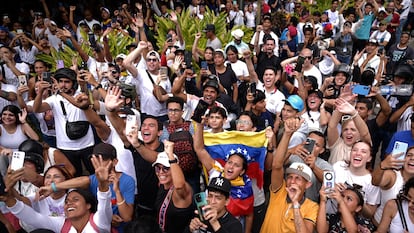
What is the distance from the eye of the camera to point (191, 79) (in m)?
6.68

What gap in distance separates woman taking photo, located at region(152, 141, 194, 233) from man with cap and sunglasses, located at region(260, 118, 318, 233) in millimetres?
751

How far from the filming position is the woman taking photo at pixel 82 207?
3201mm

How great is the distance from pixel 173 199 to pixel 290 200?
1045mm

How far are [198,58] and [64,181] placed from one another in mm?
5407

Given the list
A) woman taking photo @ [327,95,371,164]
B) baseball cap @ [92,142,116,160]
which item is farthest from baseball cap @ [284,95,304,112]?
baseball cap @ [92,142,116,160]

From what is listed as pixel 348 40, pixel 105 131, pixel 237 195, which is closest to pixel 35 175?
pixel 105 131

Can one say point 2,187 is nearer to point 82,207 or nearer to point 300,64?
point 82,207

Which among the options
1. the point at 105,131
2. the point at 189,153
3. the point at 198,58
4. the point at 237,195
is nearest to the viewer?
the point at 237,195

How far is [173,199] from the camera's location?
139 inches

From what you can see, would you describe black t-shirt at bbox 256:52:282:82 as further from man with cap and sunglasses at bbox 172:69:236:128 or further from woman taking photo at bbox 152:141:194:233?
woman taking photo at bbox 152:141:194:233

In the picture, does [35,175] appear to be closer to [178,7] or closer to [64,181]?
[64,181]

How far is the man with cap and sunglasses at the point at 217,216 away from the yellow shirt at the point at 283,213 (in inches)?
18.8

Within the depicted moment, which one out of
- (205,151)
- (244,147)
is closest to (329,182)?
(244,147)

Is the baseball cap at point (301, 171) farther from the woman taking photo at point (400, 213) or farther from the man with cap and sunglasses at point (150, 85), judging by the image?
the man with cap and sunglasses at point (150, 85)
